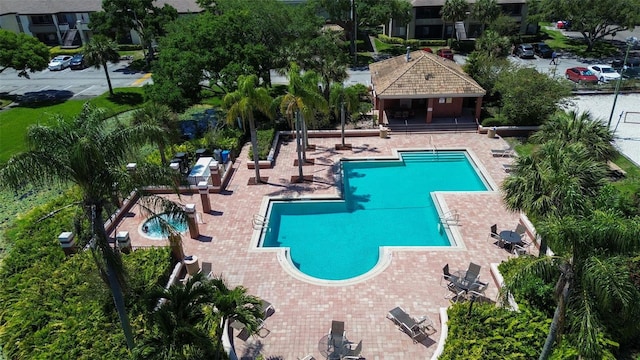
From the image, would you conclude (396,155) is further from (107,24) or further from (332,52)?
(107,24)

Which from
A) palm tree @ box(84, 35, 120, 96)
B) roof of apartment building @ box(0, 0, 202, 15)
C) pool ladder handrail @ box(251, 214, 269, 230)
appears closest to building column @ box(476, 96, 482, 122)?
pool ladder handrail @ box(251, 214, 269, 230)

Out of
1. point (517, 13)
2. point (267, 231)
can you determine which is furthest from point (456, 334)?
point (517, 13)

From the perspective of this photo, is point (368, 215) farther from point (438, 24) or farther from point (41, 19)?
point (41, 19)

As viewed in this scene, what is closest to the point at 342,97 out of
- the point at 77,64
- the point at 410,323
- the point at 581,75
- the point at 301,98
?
the point at 301,98

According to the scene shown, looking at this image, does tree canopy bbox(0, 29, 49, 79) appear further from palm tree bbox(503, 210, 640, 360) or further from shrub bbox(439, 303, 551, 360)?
palm tree bbox(503, 210, 640, 360)

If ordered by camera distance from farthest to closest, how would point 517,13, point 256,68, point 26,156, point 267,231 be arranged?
point 517,13, point 256,68, point 267,231, point 26,156
